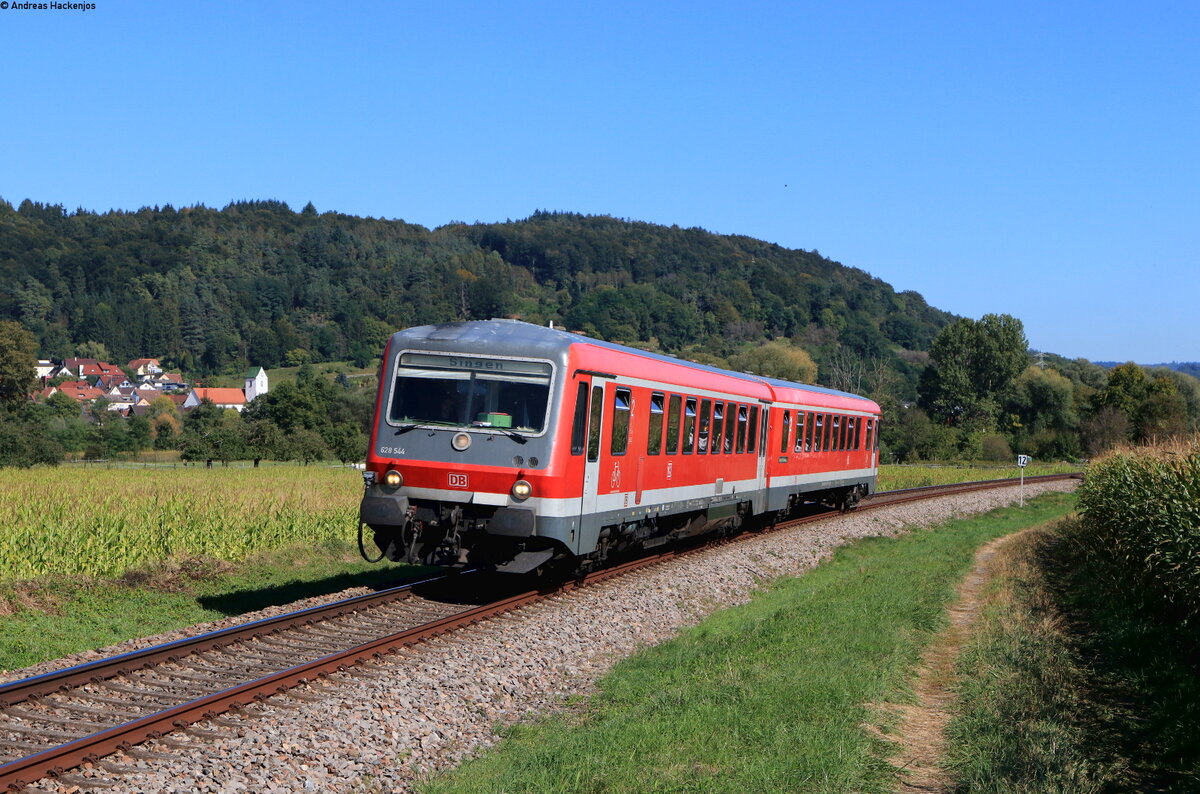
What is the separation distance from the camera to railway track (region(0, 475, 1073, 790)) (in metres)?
7.50

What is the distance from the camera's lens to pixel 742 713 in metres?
9.07

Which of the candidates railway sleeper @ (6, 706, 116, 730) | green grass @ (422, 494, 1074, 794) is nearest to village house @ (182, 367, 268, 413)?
green grass @ (422, 494, 1074, 794)

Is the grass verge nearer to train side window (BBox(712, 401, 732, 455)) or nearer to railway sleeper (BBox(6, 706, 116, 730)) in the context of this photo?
train side window (BBox(712, 401, 732, 455))

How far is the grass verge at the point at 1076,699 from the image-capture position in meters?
8.14

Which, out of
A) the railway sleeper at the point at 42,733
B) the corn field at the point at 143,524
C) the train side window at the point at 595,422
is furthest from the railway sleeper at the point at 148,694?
the corn field at the point at 143,524

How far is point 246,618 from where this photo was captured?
12.8m

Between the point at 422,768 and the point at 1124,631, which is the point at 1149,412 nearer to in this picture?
the point at 1124,631

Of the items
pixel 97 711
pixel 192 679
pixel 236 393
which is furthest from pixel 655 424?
pixel 236 393

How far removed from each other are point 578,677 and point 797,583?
8.31m

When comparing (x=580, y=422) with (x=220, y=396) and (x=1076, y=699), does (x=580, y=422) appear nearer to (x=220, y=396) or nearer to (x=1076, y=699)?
(x=1076, y=699)

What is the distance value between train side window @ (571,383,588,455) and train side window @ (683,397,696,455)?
13.0 feet

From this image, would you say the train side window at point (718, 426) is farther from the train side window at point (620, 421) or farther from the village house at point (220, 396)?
the village house at point (220, 396)

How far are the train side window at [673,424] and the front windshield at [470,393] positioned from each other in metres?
3.81

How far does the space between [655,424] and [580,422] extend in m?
2.71
